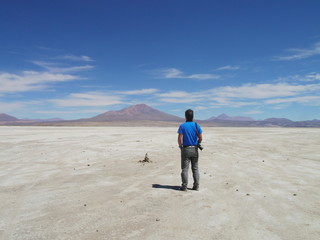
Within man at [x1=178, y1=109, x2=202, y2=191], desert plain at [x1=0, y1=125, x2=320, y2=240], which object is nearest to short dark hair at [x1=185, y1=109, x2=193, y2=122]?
man at [x1=178, y1=109, x2=202, y2=191]

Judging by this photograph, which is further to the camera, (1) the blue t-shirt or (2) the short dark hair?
(2) the short dark hair

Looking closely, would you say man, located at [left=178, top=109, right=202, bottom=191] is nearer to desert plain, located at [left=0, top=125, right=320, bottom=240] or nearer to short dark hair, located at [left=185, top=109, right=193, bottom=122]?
short dark hair, located at [left=185, top=109, right=193, bottom=122]

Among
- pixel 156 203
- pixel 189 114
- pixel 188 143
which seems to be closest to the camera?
pixel 156 203

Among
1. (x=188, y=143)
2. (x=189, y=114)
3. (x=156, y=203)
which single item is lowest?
(x=156, y=203)

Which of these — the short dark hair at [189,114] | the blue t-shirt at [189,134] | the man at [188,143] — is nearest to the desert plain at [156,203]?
the man at [188,143]

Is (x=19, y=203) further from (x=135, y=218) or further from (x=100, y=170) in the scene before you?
Result: (x=100, y=170)

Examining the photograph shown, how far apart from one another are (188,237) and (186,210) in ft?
4.62

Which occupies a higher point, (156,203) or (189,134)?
(189,134)

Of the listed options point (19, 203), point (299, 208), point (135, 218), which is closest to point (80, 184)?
point (19, 203)

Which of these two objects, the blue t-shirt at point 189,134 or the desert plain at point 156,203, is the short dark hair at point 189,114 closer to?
the blue t-shirt at point 189,134

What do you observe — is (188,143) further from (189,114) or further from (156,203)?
(156,203)

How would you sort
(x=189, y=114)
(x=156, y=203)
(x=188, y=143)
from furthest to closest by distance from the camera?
(x=189, y=114), (x=188, y=143), (x=156, y=203)

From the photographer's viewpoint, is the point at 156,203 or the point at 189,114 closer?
the point at 156,203

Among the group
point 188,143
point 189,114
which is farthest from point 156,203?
point 189,114
